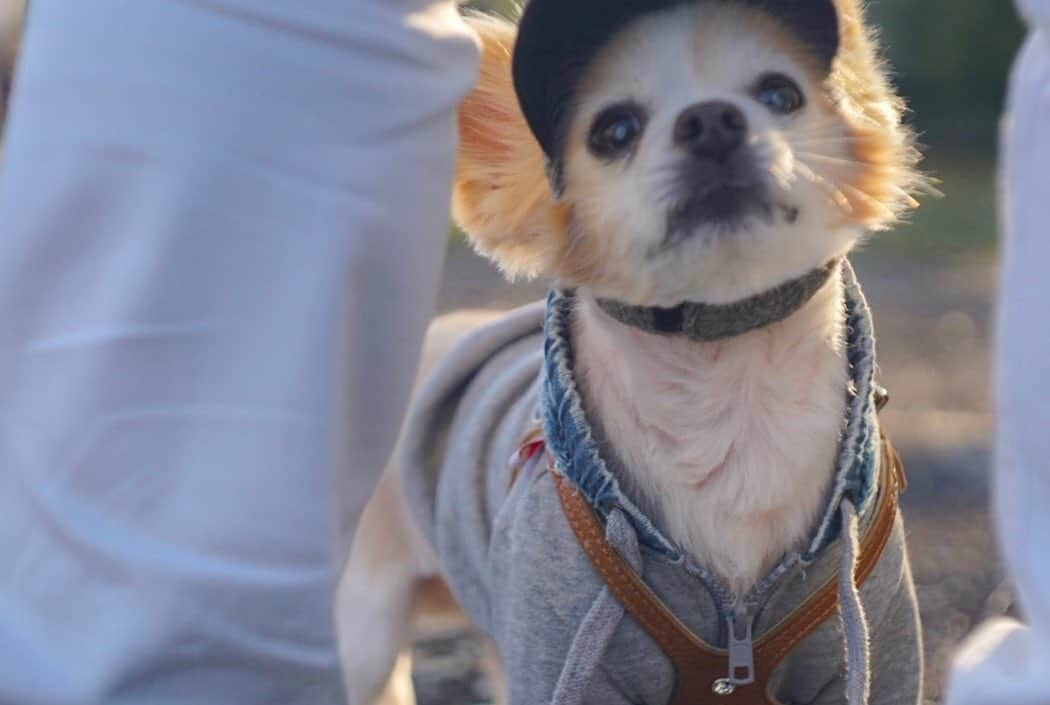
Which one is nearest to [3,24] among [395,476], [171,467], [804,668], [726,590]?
[171,467]

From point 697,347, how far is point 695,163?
30 centimetres

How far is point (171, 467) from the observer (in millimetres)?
1214

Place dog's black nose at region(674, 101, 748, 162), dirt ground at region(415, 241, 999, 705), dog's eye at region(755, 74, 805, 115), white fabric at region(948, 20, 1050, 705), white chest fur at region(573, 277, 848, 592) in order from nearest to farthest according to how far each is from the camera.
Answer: white fabric at region(948, 20, 1050, 705)
dog's black nose at region(674, 101, 748, 162)
dog's eye at region(755, 74, 805, 115)
white chest fur at region(573, 277, 848, 592)
dirt ground at region(415, 241, 999, 705)

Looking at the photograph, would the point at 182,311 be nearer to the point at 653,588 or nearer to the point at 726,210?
the point at 726,210

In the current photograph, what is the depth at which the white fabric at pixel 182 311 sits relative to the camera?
1.17 m

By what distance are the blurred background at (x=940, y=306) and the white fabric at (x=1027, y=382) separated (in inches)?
34.8

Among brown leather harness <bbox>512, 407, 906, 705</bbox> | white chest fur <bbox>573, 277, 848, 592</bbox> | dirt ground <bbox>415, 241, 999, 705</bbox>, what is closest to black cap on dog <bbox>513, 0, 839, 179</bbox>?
white chest fur <bbox>573, 277, 848, 592</bbox>

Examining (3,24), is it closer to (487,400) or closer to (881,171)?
(881,171)

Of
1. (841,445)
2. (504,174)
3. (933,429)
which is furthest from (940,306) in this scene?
(504,174)

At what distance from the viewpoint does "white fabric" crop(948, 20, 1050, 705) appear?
110cm

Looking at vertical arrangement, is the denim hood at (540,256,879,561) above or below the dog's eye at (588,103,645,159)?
below

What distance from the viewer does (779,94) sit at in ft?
6.24

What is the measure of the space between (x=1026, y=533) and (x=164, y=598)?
66cm

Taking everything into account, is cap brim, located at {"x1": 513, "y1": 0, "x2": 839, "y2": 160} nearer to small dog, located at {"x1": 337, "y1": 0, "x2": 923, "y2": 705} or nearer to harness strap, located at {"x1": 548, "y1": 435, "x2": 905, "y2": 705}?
small dog, located at {"x1": 337, "y1": 0, "x2": 923, "y2": 705}
